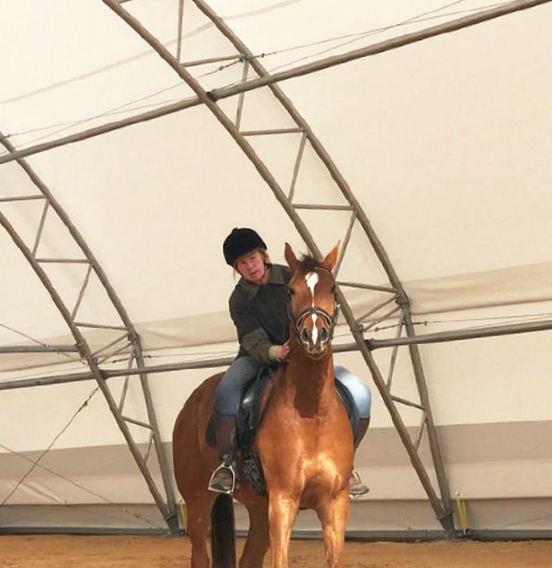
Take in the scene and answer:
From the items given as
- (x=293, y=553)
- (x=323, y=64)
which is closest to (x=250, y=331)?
(x=323, y=64)

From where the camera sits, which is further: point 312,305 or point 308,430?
point 308,430

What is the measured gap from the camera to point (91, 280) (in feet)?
34.9

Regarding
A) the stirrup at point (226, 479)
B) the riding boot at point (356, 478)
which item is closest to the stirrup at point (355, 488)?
the riding boot at point (356, 478)

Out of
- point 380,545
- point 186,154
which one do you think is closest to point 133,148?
point 186,154

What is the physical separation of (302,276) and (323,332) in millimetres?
364

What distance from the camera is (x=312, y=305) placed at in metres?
4.94

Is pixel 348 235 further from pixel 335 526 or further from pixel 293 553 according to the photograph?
pixel 335 526

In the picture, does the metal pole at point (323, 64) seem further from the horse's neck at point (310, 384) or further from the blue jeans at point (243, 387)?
the horse's neck at point (310, 384)

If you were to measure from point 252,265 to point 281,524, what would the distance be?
1356mm

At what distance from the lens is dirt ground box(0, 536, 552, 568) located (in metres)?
8.13

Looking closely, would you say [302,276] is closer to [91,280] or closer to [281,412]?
[281,412]

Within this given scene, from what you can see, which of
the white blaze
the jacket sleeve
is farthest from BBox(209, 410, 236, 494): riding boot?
the white blaze

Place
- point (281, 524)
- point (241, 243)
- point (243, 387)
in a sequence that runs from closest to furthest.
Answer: point (281, 524), point (241, 243), point (243, 387)

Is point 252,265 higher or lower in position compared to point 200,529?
higher
